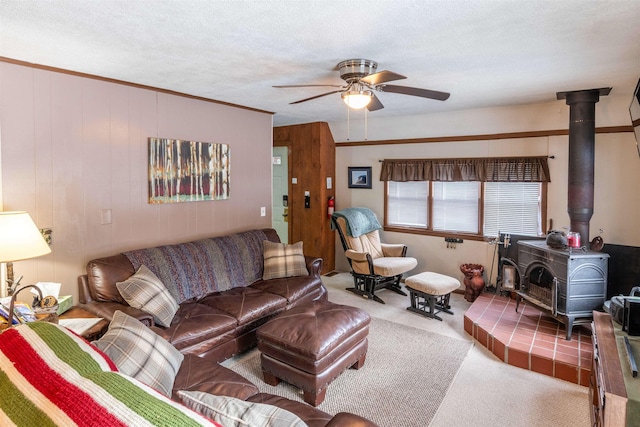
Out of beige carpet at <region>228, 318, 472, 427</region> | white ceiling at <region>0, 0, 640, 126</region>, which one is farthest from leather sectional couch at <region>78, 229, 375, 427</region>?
white ceiling at <region>0, 0, 640, 126</region>

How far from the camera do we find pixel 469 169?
4957 mm

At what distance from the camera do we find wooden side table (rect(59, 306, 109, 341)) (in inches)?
93.7

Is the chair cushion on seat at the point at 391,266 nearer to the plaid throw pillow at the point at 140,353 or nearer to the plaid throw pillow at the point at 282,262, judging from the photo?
the plaid throw pillow at the point at 282,262

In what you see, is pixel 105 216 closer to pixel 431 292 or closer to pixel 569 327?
pixel 431 292

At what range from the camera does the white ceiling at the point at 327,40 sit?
188 cm

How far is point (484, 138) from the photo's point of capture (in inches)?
189

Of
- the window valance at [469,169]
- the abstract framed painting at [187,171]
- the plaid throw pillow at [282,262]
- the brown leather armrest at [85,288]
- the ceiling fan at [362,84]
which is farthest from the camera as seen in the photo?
the window valance at [469,169]

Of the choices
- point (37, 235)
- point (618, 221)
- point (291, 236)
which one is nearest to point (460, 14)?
point (37, 235)

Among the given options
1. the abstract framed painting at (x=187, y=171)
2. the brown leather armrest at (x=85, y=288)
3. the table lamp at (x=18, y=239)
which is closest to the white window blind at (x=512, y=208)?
the abstract framed painting at (x=187, y=171)

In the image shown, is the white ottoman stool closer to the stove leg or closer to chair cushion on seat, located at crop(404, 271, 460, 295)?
chair cushion on seat, located at crop(404, 271, 460, 295)

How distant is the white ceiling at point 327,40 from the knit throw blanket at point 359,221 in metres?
2.11

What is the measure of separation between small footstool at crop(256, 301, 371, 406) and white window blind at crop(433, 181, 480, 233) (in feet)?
8.81

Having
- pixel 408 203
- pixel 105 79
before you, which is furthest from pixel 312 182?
pixel 105 79

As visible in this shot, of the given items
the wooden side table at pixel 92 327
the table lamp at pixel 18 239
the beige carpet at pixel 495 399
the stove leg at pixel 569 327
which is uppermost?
the table lamp at pixel 18 239
